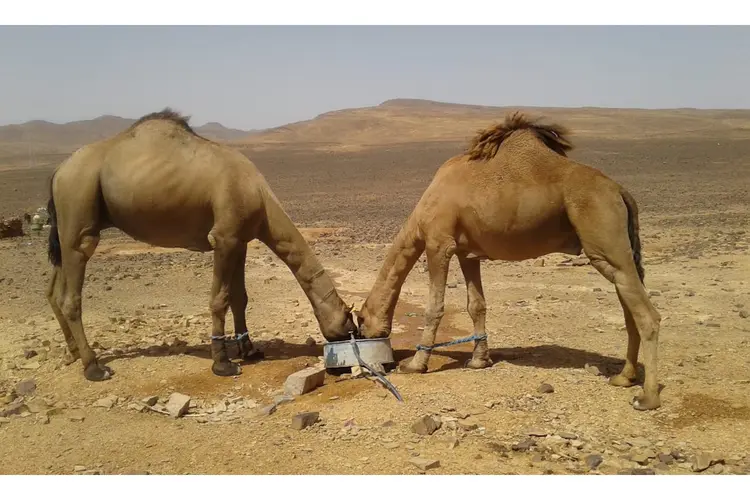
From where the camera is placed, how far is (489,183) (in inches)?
304

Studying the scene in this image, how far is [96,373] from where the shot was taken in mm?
8141

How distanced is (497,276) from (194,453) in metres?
9.00

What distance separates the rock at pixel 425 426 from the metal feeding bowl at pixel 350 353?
196cm

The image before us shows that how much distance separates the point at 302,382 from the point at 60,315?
3597mm

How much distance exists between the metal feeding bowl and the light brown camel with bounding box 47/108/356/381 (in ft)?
1.13

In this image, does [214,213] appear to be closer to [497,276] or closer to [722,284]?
[497,276]

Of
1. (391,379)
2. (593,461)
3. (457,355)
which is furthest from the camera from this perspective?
(457,355)

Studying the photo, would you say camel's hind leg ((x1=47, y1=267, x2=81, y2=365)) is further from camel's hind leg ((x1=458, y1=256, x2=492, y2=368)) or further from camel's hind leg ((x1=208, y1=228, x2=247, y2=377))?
camel's hind leg ((x1=458, y1=256, x2=492, y2=368))

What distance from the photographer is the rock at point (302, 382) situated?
7480 mm

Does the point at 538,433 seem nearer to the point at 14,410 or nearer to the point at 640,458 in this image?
the point at 640,458

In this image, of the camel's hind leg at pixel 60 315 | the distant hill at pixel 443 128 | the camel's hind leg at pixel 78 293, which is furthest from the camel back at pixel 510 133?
the distant hill at pixel 443 128

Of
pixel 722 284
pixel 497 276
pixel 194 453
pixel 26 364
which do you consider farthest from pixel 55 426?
pixel 722 284

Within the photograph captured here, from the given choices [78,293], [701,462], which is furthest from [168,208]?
[701,462]

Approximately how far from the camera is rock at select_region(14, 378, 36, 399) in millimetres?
7977
